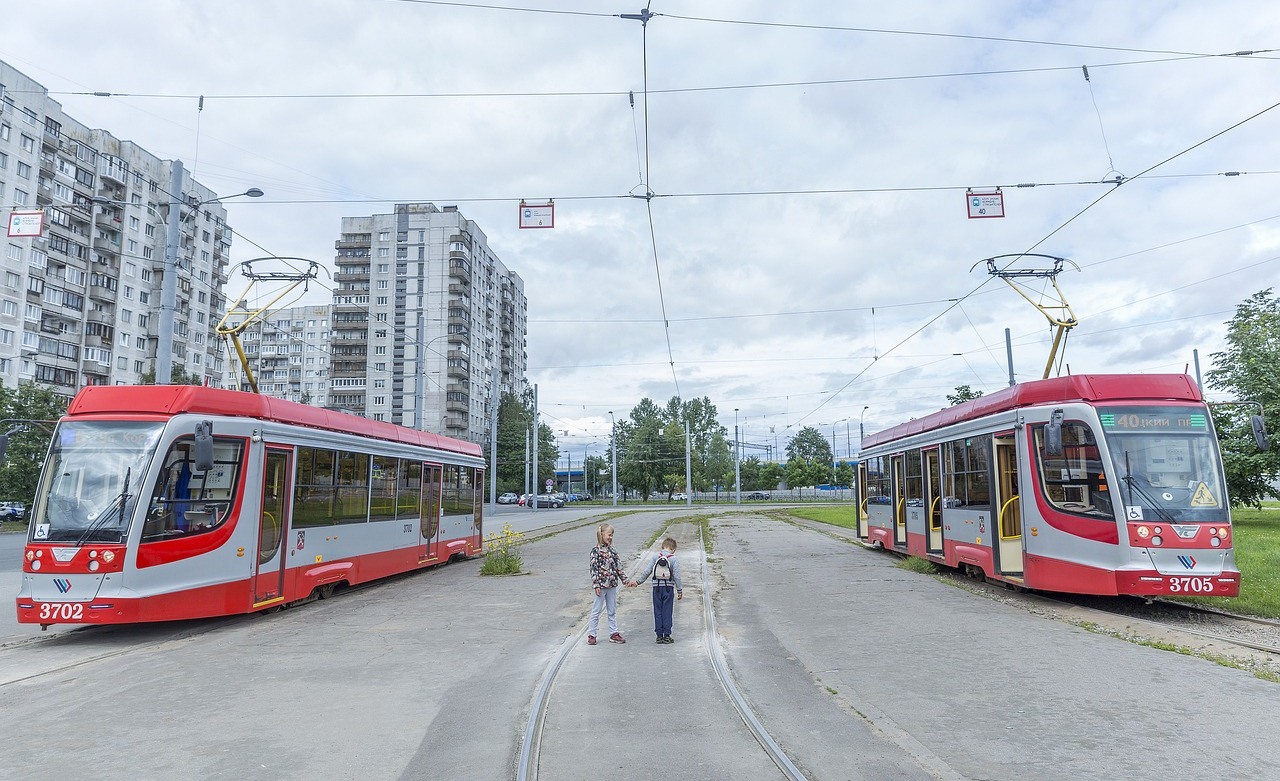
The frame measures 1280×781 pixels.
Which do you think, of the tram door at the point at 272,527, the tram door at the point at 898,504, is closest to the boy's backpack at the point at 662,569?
the tram door at the point at 272,527

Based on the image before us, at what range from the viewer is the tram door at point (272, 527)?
11.2 metres

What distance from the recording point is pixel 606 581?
375 inches

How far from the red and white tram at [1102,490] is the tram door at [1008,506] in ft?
0.05

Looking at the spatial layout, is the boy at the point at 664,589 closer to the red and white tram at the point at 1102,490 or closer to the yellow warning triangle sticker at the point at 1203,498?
the red and white tram at the point at 1102,490

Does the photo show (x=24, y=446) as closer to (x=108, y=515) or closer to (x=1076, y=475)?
(x=108, y=515)

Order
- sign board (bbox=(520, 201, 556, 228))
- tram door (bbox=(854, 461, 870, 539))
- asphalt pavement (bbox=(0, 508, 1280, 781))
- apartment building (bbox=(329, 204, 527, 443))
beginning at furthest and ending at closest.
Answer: apartment building (bbox=(329, 204, 527, 443)), tram door (bbox=(854, 461, 870, 539)), sign board (bbox=(520, 201, 556, 228)), asphalt pavement (bbox=(0, 508, 1280, 781))

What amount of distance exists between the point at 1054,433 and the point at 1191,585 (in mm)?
2391

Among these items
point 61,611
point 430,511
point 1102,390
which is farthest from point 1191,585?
point 430,511

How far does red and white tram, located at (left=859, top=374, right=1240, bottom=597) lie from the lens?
405 inches

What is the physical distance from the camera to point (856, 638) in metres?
9.57

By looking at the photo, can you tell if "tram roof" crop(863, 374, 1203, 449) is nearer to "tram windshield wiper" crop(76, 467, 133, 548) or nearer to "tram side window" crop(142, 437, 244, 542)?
"tram side window" crop(142, 437, 244, 542)

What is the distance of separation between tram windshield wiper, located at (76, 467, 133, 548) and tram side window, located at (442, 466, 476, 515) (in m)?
9.65

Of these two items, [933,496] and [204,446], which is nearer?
[204,446]

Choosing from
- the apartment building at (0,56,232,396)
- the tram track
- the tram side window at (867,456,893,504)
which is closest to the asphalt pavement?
the tram track
